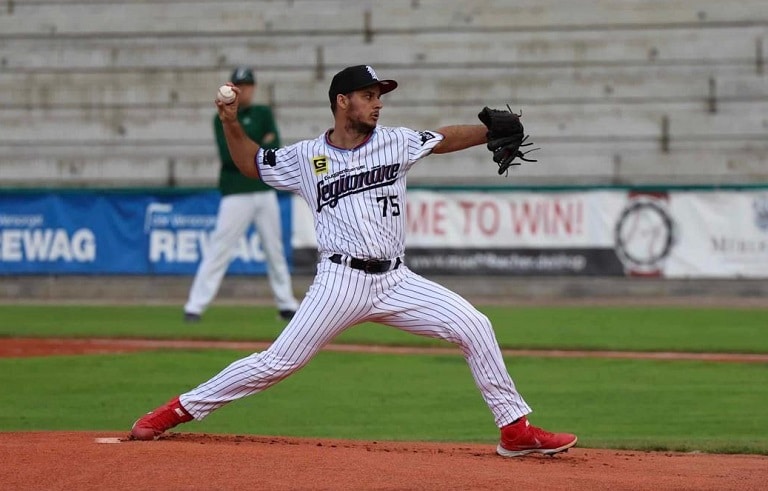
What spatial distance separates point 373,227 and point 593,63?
1533cm

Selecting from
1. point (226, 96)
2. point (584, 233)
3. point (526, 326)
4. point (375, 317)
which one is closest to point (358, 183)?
point (375, 317)

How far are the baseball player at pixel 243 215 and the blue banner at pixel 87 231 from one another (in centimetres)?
Answer: 461

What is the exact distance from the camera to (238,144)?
6730mm

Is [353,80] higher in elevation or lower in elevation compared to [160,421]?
higher

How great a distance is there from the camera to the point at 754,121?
2039cm

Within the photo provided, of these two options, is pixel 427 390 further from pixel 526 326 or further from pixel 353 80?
pixel 526 326

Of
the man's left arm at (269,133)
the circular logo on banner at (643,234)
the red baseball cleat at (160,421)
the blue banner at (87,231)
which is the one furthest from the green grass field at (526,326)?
the red baseball cleat at (160,421)

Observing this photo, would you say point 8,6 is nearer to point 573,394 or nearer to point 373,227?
point 573,394

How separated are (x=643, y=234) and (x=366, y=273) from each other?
1180cm

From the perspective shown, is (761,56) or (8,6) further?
(8,6)

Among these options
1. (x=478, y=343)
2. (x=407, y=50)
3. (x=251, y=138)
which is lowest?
(x=478, y=343)

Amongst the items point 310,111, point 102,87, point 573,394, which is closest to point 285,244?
point 310,111

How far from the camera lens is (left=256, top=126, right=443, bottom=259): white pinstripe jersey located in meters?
6.48

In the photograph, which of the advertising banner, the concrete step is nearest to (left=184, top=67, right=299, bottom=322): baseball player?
the advertising banner
